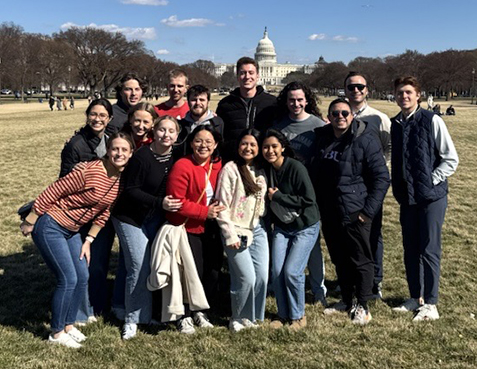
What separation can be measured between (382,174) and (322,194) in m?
0.64

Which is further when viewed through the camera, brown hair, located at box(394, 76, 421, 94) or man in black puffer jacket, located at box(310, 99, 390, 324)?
brown hair, located at box(394, 76, 421, 94)

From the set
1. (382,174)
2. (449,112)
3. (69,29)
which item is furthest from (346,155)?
(69,29)

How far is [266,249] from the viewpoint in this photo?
4.53 metres

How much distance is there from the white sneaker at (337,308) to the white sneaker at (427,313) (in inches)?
28.7

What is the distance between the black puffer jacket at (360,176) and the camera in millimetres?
4551

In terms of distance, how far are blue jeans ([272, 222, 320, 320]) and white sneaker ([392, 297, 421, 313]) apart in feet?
4.02

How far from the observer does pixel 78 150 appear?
14.9ft

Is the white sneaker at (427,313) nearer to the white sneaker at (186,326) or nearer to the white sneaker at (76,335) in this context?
the white sneaker at (186,326)

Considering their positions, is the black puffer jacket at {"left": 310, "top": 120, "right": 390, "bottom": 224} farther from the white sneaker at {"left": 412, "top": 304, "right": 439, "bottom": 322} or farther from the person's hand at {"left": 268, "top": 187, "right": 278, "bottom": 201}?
the white sneaker at {"left": 412, "top": 304, "right": 439, "bottom": 322}

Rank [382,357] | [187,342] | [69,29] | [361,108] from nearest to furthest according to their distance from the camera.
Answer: [382,357] < [187,342] < [361,108] < [69,29]

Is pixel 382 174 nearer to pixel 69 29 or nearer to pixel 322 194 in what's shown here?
pixel 322 194

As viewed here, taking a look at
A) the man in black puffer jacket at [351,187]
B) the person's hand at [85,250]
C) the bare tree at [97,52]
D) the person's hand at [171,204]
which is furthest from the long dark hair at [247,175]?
the bare tree at [97,52]

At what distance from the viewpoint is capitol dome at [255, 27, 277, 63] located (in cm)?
18700

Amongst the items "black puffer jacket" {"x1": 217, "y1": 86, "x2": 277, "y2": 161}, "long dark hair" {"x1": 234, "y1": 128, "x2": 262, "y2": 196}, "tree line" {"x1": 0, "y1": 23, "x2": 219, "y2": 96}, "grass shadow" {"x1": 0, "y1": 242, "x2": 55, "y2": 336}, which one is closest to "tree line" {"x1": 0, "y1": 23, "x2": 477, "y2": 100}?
"tree line" {"x1": 0, "y1": 23, "x2": 219, "y2": 96}
